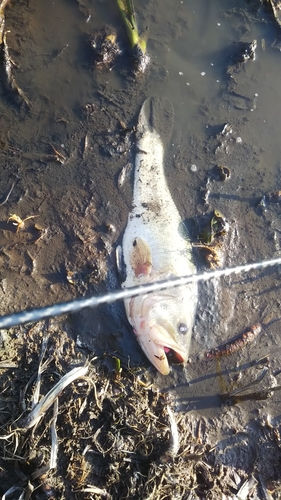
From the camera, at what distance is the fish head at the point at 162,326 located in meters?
4.37

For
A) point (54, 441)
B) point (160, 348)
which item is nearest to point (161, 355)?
point (160, 348)

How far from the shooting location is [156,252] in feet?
16.0

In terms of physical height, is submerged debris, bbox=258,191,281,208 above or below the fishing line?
below

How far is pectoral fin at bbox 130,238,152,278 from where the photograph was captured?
15.8 ft

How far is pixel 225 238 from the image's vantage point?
212 inches

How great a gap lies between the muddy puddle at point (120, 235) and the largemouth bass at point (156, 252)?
0.18 m

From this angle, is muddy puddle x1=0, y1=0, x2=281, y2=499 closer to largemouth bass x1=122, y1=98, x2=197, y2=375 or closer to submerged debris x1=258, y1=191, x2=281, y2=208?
submerged debris x1=258, y1=191, x2=281, y2=208

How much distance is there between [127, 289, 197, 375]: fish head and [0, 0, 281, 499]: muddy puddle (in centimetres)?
Result: 23

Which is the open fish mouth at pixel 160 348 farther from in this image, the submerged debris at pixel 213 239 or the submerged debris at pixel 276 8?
the submerged debris at pixel 276 8

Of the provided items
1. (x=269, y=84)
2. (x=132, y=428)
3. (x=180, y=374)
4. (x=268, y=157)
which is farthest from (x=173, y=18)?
(x=132, y=428)

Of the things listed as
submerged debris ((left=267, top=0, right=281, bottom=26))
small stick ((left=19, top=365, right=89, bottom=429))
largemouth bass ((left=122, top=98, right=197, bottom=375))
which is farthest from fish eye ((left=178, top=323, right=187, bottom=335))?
submerged debris ((left=267, top=0, right=281, bottom=26))

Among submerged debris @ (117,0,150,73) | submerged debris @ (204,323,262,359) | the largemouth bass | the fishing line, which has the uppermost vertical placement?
submerged debris @ (117,0,150,73)

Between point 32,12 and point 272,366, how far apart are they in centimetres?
602

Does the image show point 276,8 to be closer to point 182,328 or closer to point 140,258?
point 140,258
